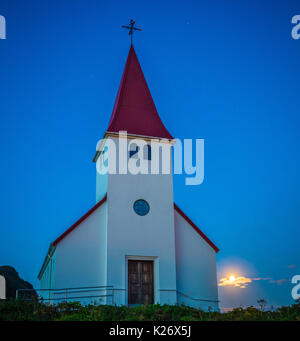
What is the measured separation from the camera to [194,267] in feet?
74.7

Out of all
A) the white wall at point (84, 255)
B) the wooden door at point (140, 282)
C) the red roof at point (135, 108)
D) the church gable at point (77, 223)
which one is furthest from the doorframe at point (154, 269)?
the red roof at point (135, 108)

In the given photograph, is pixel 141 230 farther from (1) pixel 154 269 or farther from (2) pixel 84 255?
(2) pixel 84 255

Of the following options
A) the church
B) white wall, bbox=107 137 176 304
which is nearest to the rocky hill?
the church

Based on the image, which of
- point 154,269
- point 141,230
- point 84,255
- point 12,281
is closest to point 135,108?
point 141,230

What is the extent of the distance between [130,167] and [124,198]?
63.5 inches

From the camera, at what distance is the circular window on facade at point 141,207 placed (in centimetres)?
2208

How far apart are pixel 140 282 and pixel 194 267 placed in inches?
126

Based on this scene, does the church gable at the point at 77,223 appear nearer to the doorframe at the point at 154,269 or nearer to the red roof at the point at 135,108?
the doorframe at the point at 154,269

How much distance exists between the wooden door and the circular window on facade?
2397 mm

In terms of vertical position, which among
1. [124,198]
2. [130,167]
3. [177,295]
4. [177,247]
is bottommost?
[177,295]

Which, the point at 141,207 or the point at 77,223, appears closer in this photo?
the point at 77,223

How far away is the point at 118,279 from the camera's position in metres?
20.5
